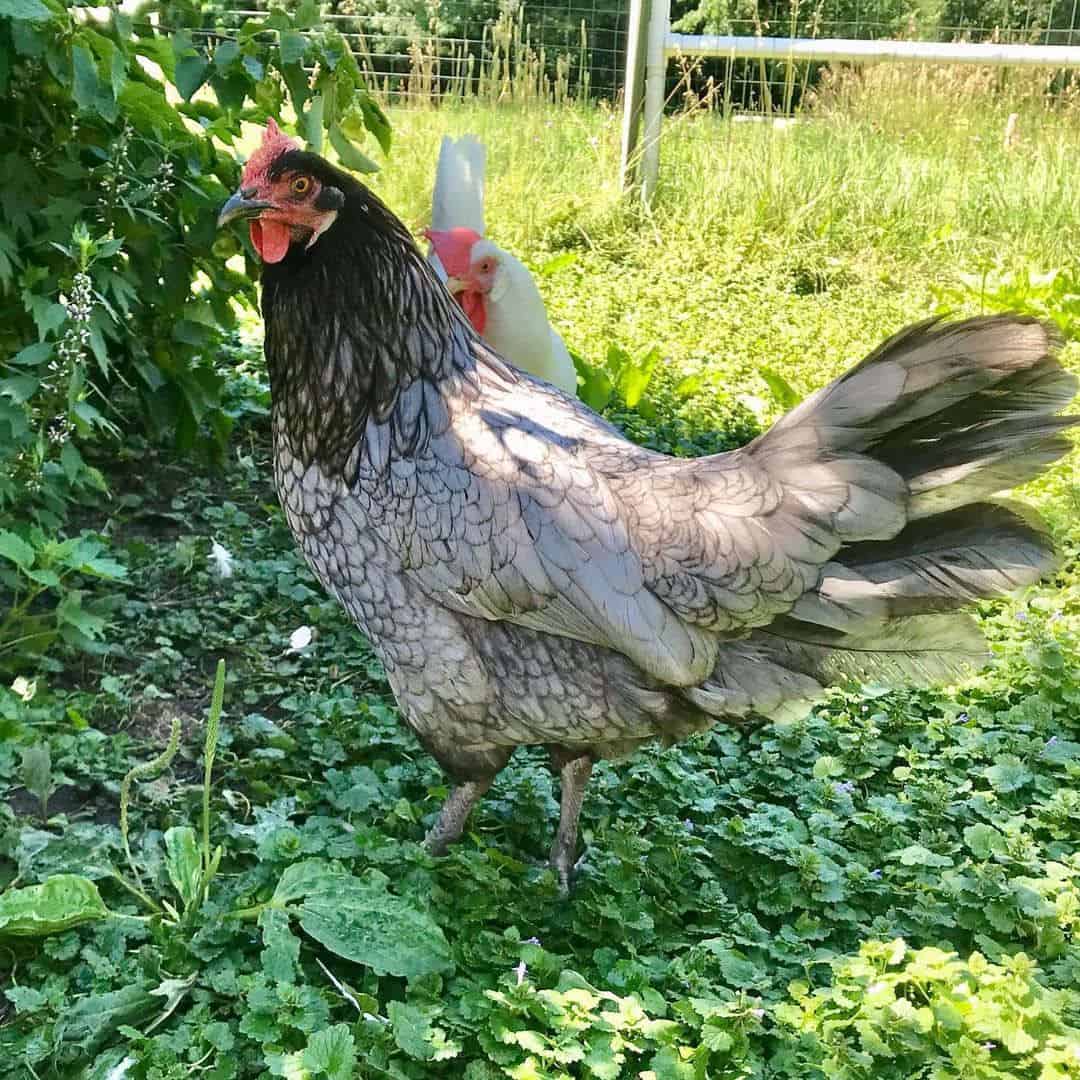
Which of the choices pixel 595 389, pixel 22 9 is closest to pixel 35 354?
pixel 22 9

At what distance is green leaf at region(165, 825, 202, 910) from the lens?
88.0 inches

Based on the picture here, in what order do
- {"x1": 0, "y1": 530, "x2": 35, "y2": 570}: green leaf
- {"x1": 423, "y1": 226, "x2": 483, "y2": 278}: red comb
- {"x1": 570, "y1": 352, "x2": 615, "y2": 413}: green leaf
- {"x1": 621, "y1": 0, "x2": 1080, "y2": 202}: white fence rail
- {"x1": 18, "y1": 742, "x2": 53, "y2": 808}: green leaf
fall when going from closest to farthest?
{"x1": 18, "y1": 742, "x2": 53, "y2": 808}: green leaf
{"x1": 0, "y1": 530, "x2": 35, "y2": 570}: green leaf
{"x1": 423, "y1": 226, "x2": 483, "y2": 278}: red comb
{"x1": 570, "y1": 352, "x2": 615, "y2": 413}: green leaf
{"x1": 621, "y1": 0, "x2": 1080, "y2": 202}: white fence rail

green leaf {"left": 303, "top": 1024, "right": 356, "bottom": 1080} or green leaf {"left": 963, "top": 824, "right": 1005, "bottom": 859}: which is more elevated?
green leaf {"left": 303, "top": 1024, "right": 356, "bottom": 1080}

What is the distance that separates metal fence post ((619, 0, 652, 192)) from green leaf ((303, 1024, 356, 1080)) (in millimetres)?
6955

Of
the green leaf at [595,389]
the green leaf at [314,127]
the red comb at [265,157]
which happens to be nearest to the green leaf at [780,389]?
the green leaf at [595,389]

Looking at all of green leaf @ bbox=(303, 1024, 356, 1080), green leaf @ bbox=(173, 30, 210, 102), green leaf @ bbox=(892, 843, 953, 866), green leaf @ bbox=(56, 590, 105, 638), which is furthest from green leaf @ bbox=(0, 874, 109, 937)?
green leaf @ bbox=(173, 30, 210, 102)

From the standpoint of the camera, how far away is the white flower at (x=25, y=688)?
285 centimetres

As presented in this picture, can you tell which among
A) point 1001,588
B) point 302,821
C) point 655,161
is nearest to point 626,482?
point 1001,588

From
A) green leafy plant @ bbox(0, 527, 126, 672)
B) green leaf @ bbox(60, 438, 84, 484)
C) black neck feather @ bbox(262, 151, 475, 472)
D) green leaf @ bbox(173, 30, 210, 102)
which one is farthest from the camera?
green leaf @ bbox(173, 30, 210, 102)

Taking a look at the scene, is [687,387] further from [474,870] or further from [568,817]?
[474,870]

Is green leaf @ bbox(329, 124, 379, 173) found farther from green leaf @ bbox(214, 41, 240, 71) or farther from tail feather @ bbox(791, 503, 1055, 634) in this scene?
tail feather @ bbox(791, 503, 1055, 634)

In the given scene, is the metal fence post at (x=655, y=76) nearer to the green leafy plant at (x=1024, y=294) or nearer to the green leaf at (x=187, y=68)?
the green leafy plant at (x=1024, y=294)

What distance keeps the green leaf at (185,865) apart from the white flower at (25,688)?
803 millimetres

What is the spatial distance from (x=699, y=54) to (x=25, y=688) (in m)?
6.62
